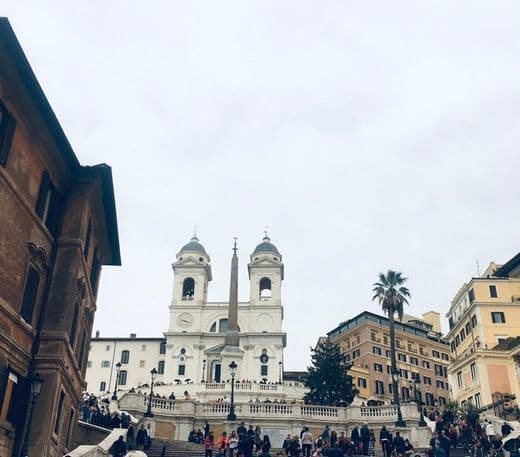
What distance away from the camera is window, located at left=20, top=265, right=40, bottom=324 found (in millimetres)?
20234

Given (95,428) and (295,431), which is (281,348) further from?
(95,428)

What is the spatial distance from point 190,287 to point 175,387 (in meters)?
36.1

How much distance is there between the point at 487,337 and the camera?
2280 inches

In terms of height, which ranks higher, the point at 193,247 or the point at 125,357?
the point at 193,247

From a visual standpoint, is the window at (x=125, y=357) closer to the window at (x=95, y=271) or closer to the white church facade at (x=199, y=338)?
the white church facade at (x=199, y=338)

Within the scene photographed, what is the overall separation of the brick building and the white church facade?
208 feet

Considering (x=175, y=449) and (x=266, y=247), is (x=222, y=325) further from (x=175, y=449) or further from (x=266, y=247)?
(x=175, y=449)

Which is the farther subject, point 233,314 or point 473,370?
point 233,314

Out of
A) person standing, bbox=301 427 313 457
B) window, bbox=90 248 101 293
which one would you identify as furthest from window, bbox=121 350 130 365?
person standing, bbox=301 427 313 457

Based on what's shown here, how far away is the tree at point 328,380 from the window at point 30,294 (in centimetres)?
4089

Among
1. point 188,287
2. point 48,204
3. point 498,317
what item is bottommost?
point 48,204

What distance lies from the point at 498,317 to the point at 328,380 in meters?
17.4

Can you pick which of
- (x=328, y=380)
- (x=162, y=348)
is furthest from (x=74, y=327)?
(x=162, y=348)

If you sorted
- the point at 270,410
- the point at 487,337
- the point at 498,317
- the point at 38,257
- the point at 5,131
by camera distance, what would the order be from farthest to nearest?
the point at 498,317
the point at 487,337
the point at 270,410
the point at 38,257
the point at 5,131
